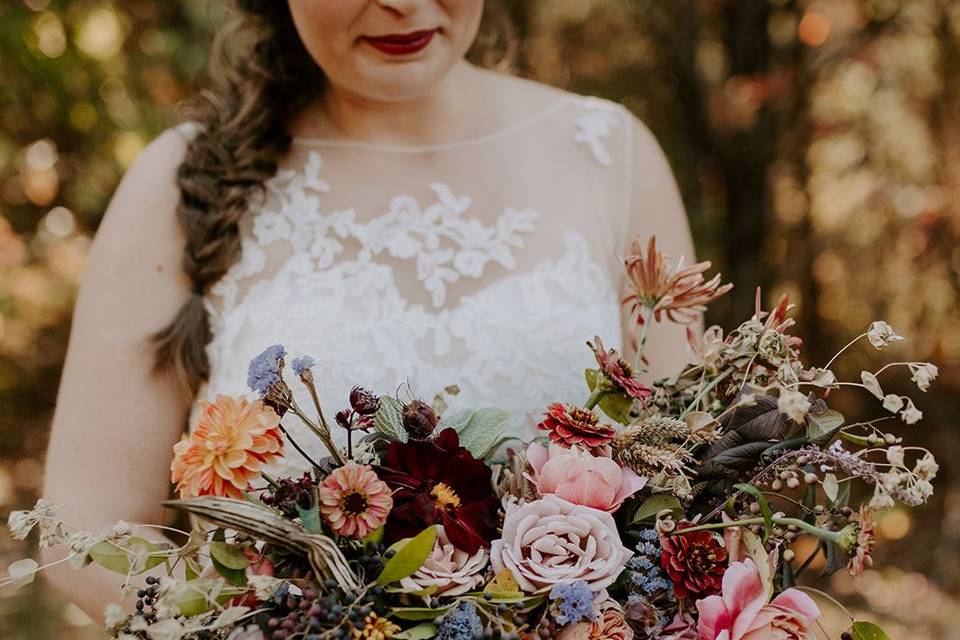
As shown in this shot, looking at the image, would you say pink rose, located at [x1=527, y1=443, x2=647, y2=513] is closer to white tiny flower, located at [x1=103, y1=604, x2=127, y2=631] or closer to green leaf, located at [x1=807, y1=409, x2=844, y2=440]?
green leaf, located at [x1=807, y1=409, x2=844, y2=440]

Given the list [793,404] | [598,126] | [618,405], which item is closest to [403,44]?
[598,126]

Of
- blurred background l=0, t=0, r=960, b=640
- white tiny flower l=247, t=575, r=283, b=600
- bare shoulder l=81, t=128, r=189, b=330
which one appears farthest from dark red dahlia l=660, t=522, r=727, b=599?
blurred background l=0, t=0, r=960, b=640

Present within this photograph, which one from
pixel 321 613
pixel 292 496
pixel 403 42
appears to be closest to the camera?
pixel 321 613

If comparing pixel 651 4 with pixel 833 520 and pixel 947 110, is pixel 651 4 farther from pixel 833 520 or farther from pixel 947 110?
pixel 833 520

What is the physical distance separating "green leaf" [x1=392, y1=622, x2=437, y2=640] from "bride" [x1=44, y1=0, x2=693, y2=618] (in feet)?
2.36

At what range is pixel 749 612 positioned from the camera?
112 cm

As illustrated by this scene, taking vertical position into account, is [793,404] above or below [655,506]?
above

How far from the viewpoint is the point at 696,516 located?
1215mm

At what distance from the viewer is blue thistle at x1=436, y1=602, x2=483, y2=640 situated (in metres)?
1.06

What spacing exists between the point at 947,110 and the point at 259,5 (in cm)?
286

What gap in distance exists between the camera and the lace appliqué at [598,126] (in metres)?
2.22

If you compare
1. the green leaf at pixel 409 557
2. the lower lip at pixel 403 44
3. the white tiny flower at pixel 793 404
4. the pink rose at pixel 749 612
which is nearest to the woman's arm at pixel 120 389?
the lower lip at pixel 403 44

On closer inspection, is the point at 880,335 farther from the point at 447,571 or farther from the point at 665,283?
the point at 447,571

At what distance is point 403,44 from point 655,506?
1.01m
